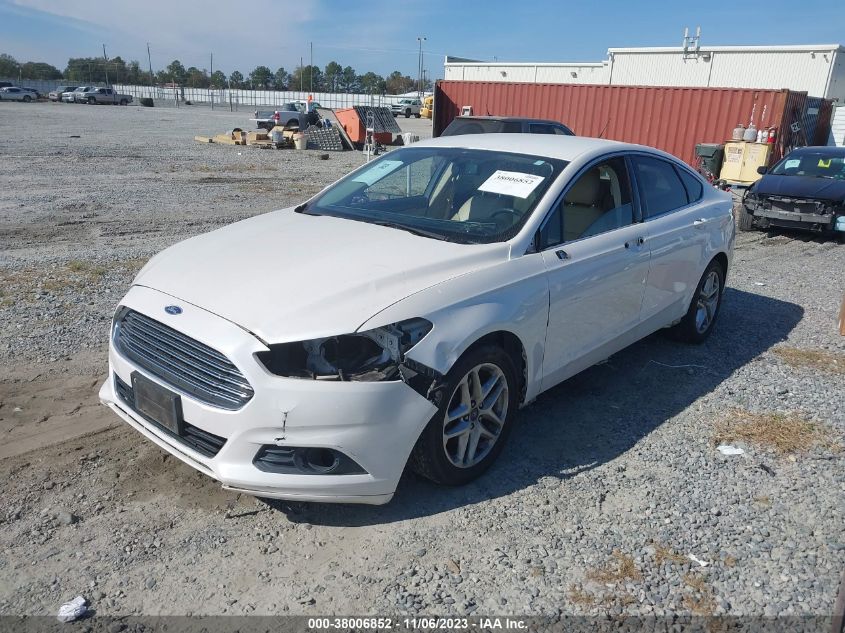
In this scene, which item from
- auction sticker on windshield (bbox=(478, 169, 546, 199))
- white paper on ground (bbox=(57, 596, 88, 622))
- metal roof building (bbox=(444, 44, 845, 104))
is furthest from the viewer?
metal roof building (bbox=(444, 44, 845, 104))

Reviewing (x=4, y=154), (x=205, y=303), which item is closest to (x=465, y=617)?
(x=205, y=303)

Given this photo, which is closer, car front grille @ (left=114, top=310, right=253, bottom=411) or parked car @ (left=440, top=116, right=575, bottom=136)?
car front grille @ (left=114, top=310, right=253, bottom=411)

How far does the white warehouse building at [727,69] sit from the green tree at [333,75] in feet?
253

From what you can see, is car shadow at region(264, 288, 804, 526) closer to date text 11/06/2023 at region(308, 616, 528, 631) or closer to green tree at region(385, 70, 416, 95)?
date text 11/06/2023 at region(308, 616, 528, 631)

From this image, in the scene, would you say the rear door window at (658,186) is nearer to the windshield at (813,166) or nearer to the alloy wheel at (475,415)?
the alloy wheel at (475,415)

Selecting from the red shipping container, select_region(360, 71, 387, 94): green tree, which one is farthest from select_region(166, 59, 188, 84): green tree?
the red shipping container

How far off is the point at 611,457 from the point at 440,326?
60.9 inches

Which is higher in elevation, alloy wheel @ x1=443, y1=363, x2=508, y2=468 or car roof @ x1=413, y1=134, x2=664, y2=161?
car roof @ x1=413, y1=134, x2=664, y2=161

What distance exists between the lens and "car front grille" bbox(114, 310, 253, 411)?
9.43 ft

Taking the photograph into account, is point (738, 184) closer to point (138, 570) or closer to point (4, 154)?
point (138, 570)

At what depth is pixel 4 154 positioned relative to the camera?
18328 mm

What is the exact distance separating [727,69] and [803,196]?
26.4 m

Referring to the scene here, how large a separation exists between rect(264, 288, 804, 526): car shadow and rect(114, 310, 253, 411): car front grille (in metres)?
0.76

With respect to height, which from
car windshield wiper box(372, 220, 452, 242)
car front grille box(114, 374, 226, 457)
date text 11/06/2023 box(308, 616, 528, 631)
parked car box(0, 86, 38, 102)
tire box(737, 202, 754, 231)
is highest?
Result: parked car box(0, 86, 38, 102)
